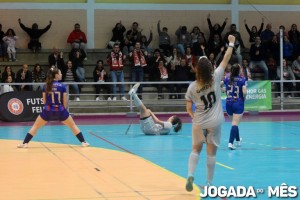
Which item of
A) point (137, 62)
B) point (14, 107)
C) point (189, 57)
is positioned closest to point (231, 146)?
point (14, 107)

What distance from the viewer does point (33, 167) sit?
11.2 m

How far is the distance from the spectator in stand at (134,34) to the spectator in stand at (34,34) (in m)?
4.21

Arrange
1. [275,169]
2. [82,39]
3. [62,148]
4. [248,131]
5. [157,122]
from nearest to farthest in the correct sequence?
[275,169] → [62,148] → [157,122] → [248,131] → [82,39]

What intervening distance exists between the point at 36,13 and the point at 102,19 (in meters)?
3.54

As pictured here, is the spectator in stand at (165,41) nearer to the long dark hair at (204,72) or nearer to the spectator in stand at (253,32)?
the spectator in stand at (253,32)

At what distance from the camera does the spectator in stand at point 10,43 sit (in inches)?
1089

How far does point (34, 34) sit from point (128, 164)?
18873mm

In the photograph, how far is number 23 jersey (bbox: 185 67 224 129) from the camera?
858 cm

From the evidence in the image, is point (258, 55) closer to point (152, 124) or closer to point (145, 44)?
point (145, 44)

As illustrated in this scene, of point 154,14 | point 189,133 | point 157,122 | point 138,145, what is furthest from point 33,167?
point 154,14

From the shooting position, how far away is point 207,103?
861 centimetres

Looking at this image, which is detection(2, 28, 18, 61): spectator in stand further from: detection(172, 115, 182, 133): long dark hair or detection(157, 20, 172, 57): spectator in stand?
detection(172, 115, 182, 133): long dark hair

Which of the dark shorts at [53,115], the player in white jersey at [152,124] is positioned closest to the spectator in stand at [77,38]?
the player in white jersey at [152,124]

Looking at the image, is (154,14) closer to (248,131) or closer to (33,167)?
(248,131)
